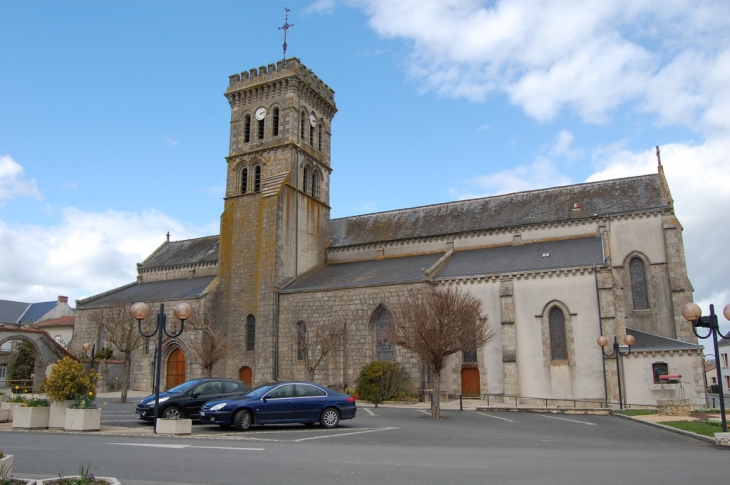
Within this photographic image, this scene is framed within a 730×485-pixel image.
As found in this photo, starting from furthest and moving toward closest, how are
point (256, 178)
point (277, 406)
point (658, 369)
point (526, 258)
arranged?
point (256, 178) < point (526, 258) < point (658, 369) < point (277, 406)

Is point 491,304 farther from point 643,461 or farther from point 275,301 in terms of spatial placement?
point 643,461

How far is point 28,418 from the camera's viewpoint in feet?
49.6

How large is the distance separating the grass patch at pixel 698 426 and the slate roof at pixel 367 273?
15160mm

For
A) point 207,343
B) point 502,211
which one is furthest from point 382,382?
point 502,211

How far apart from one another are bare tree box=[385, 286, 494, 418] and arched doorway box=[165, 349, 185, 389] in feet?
54.6

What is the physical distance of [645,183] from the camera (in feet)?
108

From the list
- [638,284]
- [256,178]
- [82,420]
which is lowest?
[82,420]

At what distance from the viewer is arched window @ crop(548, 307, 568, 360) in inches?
1094

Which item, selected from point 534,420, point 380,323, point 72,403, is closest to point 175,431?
point 72,403

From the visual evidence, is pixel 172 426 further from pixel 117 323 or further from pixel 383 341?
pixel 117 323

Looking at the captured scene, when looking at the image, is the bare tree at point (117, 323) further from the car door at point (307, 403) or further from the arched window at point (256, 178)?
the car door at point (307, 403)

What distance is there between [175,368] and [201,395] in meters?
19.7

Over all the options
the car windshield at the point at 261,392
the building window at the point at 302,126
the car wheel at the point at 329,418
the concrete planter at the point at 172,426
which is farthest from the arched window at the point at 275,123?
the concrete planter at the point at 172,426

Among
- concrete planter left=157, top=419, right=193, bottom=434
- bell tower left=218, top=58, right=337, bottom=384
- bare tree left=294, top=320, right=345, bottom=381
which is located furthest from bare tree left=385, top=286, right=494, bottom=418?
bell tower left=218, top=58, right=337, bottom=384
